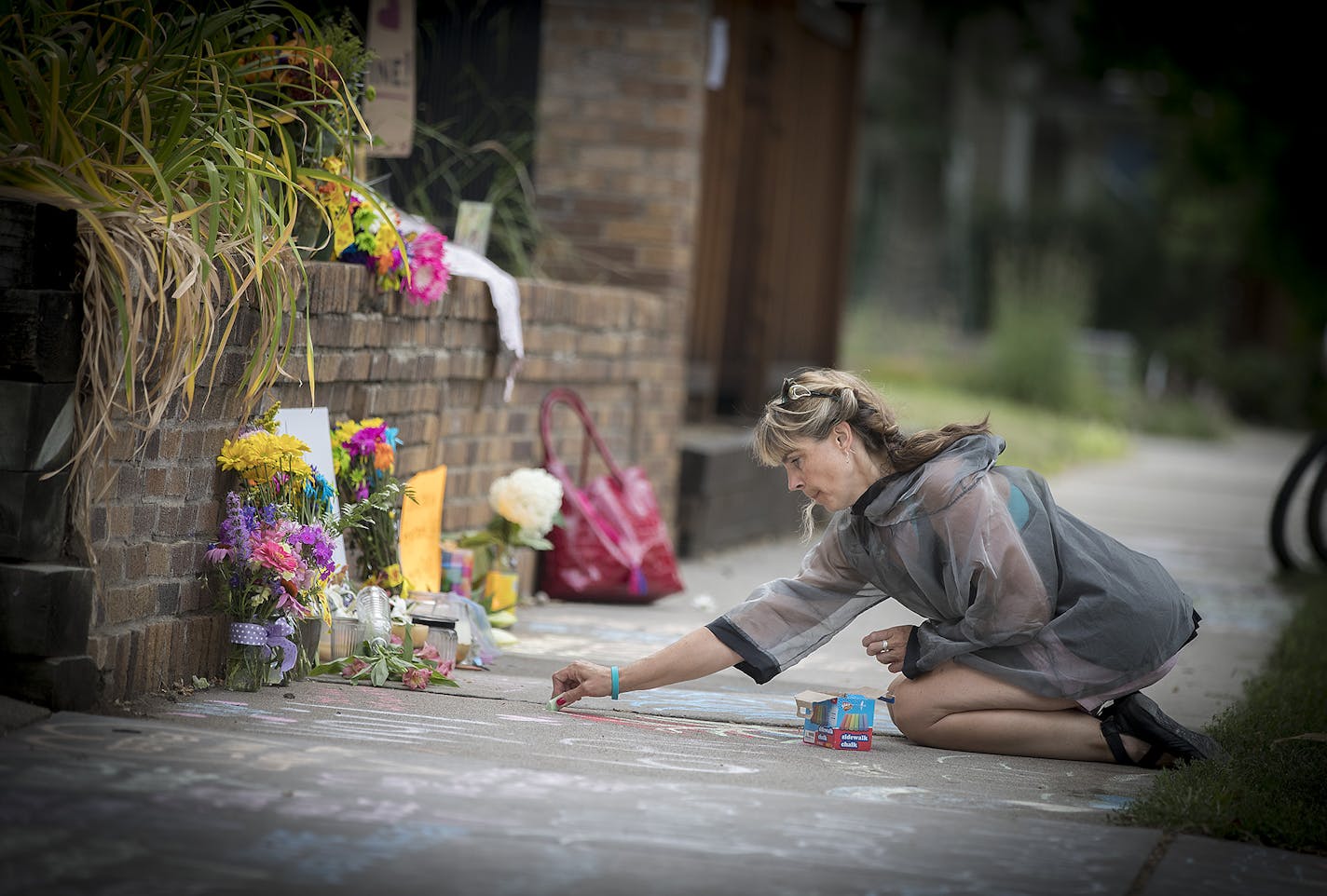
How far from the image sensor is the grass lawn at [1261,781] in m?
3.32

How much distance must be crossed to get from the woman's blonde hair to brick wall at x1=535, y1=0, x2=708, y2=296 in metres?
3.63

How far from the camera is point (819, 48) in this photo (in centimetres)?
1054

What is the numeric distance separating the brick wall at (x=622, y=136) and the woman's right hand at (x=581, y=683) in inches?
149

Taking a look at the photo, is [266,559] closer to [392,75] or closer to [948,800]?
[948,800]

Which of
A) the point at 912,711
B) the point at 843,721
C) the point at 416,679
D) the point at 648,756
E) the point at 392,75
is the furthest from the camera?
the point at 392,75

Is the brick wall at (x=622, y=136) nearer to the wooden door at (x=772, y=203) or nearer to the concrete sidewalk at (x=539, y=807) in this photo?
the wooden door at (x=772, y=203)

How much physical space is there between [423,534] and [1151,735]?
232cm

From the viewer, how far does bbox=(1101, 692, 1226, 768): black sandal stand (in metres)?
3.98

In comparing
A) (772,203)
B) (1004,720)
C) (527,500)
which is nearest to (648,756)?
(1004,720)

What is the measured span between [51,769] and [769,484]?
595cm

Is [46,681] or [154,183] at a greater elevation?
[154,183]

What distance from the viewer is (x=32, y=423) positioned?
3453 mm

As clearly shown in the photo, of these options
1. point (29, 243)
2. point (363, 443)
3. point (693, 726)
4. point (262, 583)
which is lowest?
point (693, 726)

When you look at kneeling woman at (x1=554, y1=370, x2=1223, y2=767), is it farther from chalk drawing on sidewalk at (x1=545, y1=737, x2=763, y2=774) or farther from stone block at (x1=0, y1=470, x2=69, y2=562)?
stone block at (x1=0, y1=470, x2=69, y2=562)
